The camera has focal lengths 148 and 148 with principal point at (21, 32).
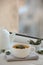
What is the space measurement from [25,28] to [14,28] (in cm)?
16

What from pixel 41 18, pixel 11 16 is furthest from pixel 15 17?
pixel 41 18

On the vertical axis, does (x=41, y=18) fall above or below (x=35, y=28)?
above

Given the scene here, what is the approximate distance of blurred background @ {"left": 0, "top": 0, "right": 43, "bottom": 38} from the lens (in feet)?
5.05

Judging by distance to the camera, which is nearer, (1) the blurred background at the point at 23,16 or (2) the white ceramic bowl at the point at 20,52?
(2) the white ceramic bowl at the point at 20,52

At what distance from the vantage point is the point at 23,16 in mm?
1620

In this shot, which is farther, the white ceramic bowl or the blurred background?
the blurred background

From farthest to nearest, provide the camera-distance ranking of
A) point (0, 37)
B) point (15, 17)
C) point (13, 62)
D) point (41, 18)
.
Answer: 1. point (15, 17)
2. point (41, 18)
3. point (0, 37)
4. point (13, 62)

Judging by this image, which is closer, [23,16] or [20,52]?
[20,52]

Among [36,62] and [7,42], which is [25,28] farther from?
[36,62]

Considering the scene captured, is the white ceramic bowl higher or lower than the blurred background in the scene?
lower

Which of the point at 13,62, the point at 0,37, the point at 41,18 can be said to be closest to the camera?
the point at 13,62

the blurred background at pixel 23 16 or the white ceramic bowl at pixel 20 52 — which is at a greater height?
the blurred background at pixel 23 16

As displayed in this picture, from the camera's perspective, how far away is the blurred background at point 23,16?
5.05 feet

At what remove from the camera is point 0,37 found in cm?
115
